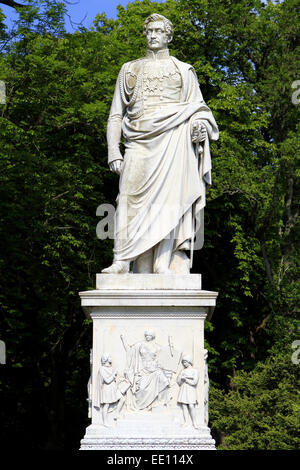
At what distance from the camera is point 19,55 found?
21094 millimetres

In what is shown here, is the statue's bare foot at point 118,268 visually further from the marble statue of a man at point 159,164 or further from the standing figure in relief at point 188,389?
the standing figure in relief at point 188,389

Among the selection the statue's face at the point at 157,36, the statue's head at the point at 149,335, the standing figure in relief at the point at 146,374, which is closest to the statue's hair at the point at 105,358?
the standing figure in relief at the point at 146,374

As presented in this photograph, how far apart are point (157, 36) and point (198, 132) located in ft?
4.17

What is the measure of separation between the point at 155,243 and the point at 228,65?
14251 millimetres

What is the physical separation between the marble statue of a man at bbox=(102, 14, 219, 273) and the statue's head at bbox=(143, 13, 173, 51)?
0.20 meters

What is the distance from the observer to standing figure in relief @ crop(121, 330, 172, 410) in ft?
29.7

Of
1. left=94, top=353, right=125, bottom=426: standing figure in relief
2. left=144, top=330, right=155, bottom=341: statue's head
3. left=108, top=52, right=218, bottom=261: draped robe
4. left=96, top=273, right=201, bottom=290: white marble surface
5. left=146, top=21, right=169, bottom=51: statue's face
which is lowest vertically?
left=94, top=353, right=125, bottom=426: standing figure in relief

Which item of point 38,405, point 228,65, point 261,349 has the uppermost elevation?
point 228,65

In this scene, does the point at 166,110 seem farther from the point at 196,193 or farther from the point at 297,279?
the point at 297,279

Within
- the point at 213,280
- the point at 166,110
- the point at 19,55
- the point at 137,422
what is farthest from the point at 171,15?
the point at 137,422

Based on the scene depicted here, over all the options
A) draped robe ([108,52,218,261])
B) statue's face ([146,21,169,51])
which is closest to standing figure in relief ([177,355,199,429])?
draped robe ([108,52,218,261])

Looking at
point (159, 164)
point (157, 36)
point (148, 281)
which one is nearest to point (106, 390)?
point (148, 281)

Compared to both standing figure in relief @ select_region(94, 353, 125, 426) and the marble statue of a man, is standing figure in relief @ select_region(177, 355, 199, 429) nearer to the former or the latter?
standing figure in relief @ select_region(94, 353, 125, 426)

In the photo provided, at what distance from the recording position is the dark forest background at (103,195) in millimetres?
19781
